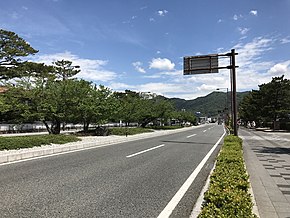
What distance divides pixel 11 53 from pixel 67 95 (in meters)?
13.3

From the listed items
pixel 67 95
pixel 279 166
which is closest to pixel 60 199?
pixel 279 166

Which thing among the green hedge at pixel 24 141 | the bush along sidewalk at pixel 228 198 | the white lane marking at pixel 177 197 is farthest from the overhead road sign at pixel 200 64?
the bush along sidewalk at pixel 228 198

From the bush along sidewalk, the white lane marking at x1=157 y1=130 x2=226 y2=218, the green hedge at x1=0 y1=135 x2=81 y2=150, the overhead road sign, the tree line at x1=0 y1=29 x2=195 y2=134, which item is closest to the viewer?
the bush along sidewalk

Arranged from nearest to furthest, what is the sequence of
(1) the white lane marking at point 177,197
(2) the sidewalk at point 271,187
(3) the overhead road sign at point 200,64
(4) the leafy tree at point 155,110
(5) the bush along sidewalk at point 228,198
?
1. (5) the bush along sidewalk at point 228,198
2. (1) the white lane marking at point 177,197
3. (2) the sidewalk at point 271,187
4. (3) the overhead road sign at point 200,64
5. (4) the leafy tree at point 155,110

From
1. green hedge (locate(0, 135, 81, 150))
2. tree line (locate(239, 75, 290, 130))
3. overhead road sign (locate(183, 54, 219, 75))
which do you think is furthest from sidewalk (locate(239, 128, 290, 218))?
tree line (locate(239, 75, 290, 130))

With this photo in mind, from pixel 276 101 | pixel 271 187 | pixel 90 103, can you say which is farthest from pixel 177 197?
pixel 276 101

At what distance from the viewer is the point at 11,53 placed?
31.2 meters

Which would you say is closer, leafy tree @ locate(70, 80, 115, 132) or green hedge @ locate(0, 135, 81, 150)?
green hedge @ locate(0, 135, 81, 150)

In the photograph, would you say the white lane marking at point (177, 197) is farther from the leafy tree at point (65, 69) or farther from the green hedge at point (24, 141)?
the leafy tree at point (65, 69)

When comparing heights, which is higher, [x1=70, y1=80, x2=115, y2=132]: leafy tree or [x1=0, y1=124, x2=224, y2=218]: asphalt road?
[x1=70, y1=80, x2=115, y2=132]: leafy tree

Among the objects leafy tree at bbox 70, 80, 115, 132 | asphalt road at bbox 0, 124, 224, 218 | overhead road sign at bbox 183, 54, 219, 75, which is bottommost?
asphalt road at bbox 0, 124, 224, 218

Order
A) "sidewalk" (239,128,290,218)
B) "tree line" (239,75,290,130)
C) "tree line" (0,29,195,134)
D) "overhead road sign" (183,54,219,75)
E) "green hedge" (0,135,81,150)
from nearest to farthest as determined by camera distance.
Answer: "sidewalk" (239,128,290,218) < "green hedge" (0,135,81,150) < "overhead road sign" (183,54,219,75) < "tree line" (0,29,195,134) < "tree line" (239,75,290,130)

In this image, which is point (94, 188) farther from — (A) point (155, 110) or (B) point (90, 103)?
(A) point (155, 110)

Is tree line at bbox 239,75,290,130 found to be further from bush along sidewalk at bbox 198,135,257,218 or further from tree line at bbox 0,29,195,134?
bush along sidewalk at bbox 198,135,257,218
